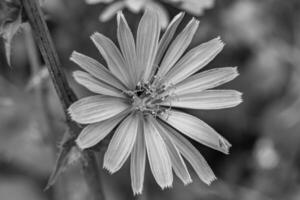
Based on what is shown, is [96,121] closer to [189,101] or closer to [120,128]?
[120,128]

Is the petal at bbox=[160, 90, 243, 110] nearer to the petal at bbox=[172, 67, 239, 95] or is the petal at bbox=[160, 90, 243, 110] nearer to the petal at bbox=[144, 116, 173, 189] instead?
the petal at bbox=[172, 67, 239, 95]

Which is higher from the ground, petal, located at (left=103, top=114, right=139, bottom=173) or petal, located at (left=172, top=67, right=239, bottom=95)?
petal, located at (left=172, top=67, right=239, bottom=95)

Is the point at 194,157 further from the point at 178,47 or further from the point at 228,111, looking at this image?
the point at 228,111

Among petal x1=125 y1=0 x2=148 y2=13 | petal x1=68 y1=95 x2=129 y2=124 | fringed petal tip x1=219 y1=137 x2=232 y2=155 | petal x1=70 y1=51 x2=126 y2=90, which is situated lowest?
fringed petal tip x1=219 y1=137 x2=232 y2=155

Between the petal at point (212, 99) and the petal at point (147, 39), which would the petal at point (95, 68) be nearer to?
the petal at point (147, 39)

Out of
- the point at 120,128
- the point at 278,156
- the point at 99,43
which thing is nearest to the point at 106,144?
the point at 120,128

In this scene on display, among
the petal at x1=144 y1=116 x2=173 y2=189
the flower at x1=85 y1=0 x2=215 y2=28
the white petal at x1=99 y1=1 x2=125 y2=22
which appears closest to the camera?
the petal at x1=144 y1=116 x2=173 y2=189

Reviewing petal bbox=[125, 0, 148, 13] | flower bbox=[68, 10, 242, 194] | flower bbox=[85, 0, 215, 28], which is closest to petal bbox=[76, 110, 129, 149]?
flower bbox=[68, 10, 242, 194]
